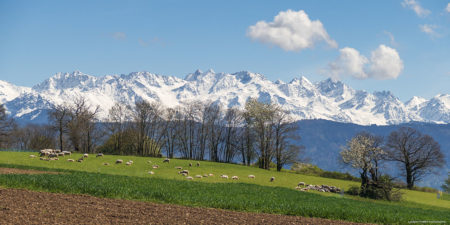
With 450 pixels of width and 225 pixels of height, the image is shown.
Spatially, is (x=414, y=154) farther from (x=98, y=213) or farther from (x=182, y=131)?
(x=98, y=213)

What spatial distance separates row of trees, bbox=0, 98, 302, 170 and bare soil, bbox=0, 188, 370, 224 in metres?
70.8

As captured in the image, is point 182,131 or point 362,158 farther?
point 182,131

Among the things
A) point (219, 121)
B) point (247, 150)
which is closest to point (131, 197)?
point (247, 150)

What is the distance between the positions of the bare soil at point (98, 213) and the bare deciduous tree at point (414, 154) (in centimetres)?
8492

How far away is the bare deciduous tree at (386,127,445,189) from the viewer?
96875mm

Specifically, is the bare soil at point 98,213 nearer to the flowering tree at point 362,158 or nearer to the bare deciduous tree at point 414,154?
the flowering tree at point 362,158

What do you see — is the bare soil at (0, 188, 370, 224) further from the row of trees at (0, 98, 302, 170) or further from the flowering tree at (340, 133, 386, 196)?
the row of trees at (0, 98, 302, 170)

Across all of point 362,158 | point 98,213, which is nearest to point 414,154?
point 362,158

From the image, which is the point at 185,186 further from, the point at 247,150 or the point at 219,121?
the point at 219,121

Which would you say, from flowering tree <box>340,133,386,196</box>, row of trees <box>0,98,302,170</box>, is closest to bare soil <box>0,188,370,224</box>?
flowering tree <box>340,133,386,196</box>

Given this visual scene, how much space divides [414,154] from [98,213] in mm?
98350

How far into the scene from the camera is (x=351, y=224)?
23.4 meters

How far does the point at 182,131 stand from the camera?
131125 millimetres

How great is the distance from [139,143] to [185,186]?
81912 mm
